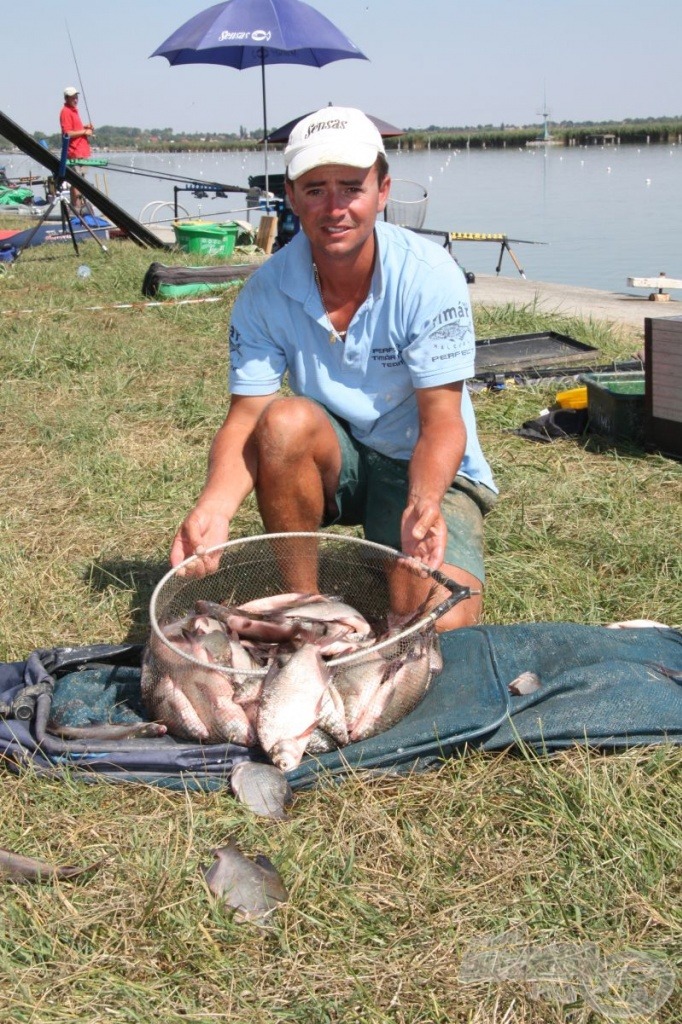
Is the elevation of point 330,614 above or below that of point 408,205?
below

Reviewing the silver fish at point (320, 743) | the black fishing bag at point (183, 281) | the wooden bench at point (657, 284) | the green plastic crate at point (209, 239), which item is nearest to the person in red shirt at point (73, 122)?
the green plastic crate at point (209, 239)

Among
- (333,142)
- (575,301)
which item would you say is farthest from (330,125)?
(575,301)

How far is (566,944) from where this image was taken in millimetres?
1856

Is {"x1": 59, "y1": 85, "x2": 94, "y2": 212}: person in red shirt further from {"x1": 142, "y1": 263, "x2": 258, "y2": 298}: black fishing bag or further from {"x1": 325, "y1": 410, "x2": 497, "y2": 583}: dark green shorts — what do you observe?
{"x1": 325, "y1": 410, "x2": 497, "y2": 583}: dark green shorts

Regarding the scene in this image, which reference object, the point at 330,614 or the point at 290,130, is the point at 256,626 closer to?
the point at 330,614

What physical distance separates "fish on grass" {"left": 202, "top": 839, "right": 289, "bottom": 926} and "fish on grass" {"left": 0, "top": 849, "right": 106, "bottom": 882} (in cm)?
25

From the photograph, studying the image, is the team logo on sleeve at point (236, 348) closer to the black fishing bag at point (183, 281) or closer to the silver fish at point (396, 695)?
the silver fish at point (396, 695)

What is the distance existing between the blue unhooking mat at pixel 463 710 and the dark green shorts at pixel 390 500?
12.5 inches

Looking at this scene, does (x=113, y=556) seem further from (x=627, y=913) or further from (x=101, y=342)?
(x=101, y=342)

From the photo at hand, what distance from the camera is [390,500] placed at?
10.3 ft

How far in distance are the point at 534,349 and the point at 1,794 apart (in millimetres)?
5156

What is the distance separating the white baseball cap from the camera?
2670 millimetres

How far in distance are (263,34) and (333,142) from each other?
36.9ft

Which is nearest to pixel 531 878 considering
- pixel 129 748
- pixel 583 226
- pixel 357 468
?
pixel 129 748
